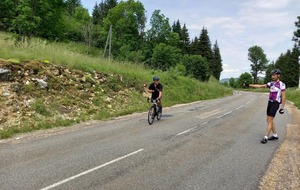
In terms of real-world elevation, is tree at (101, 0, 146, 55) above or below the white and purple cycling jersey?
above

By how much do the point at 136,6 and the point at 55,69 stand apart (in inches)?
1953

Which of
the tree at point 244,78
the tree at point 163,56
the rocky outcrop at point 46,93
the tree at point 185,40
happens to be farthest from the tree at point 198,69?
the tree at point 244,78

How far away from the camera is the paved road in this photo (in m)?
5.61

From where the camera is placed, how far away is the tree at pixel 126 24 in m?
59.8

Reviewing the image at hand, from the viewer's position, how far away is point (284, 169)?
268 inches

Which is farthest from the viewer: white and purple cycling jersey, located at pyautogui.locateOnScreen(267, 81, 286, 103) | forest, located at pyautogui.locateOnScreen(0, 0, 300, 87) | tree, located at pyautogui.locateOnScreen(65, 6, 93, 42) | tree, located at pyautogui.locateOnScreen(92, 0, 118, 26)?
tree, located at pyautogui.locateOnScreen(92, 0, 118, 26)

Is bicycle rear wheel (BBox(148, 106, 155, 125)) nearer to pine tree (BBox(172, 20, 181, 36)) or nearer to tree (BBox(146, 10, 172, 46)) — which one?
tree (BBox(146, 10, 172, 46))

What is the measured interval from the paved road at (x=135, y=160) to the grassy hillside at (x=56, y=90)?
2.19 metres

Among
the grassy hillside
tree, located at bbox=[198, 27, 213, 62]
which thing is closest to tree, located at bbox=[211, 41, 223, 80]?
tree, located at bbox=[198, 27, 213, 62]

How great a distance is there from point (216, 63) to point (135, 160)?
108 m

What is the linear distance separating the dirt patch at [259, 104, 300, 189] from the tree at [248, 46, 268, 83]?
13674cm

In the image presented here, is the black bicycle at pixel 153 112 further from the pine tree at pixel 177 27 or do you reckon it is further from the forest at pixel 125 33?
the pine tree at pixel 177 27

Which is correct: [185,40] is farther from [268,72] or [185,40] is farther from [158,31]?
[268,72]

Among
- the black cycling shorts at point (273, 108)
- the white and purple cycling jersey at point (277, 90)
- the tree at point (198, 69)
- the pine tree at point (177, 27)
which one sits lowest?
the black cycling shorts at point (273, 108)
